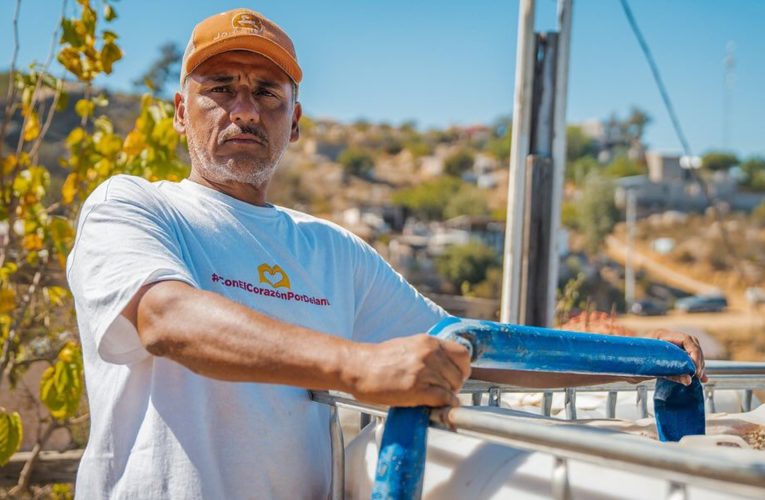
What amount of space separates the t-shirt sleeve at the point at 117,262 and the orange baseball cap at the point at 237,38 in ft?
1.48

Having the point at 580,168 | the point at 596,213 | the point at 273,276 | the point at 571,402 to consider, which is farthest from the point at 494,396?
the point at 580,168

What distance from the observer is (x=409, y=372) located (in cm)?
134

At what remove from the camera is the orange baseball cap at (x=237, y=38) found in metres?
2.15

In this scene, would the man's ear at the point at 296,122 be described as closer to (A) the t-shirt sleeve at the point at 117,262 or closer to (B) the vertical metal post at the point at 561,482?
(A) the t-shirt sleeve at the point at 117,262

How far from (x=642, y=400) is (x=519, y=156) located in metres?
2.51

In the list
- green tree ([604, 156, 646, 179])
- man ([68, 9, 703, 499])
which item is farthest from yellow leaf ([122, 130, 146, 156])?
green tree ([604, 156, 646, 179])

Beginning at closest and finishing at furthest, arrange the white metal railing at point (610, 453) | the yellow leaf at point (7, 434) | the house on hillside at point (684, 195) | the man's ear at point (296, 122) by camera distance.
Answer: the white metal railing at point (610, 453) < the man's ear at point (296, 122) < the yellow leaf at point (7, 434) < the house on hillside at point (684, 195)

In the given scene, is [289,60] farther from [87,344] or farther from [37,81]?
[37,81]

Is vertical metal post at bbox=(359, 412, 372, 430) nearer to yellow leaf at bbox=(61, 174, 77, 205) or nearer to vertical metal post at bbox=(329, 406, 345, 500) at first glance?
vertical metal post at bbox=(329, 406, 345, 500)

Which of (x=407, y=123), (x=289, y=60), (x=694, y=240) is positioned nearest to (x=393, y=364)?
(x=289, y=60)

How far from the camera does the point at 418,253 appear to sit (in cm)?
5391

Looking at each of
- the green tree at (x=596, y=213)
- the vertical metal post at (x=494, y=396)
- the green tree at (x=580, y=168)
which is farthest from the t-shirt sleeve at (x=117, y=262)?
the green tree at (x=580, y=168)

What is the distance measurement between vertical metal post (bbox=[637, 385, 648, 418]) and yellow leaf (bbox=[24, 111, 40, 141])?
2.90 metres

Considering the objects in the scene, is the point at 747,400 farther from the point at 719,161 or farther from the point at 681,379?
the point at 719,161
